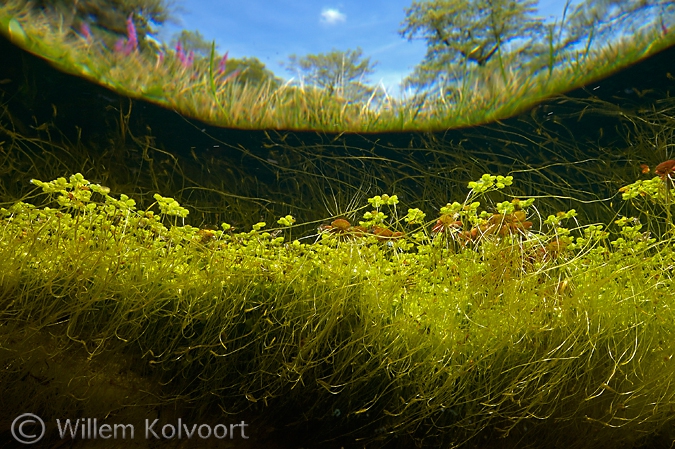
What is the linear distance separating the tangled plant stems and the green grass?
2.54 meters

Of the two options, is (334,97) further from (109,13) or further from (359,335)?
(359,335)

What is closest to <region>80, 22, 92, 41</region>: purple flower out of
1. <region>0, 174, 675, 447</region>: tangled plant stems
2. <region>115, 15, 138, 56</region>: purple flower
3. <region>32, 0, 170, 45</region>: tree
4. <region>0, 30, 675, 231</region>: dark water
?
<region>32, 0, 170, 45</region>: tree

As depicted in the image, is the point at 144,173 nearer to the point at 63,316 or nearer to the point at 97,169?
the point at 97,169

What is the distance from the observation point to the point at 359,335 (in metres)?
1.15

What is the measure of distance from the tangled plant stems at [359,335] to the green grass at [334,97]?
254 cm

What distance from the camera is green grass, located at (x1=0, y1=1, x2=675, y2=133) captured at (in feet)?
11.6

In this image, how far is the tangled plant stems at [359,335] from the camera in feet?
3.67

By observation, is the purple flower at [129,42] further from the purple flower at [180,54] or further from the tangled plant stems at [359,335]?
the tangled plant stems at [359,335]

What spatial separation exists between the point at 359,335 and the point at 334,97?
292cm

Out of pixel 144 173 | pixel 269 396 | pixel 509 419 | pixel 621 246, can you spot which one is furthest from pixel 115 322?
pixel 144 173

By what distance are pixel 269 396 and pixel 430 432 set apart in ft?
1.56

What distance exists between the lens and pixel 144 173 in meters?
3.57

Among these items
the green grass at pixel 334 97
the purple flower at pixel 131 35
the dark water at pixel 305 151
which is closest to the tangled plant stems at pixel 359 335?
the dark water at pixel 305 151

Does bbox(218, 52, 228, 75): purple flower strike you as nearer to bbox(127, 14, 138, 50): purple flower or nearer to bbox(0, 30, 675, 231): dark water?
bbox(0, 30, 675, 231): dark water
